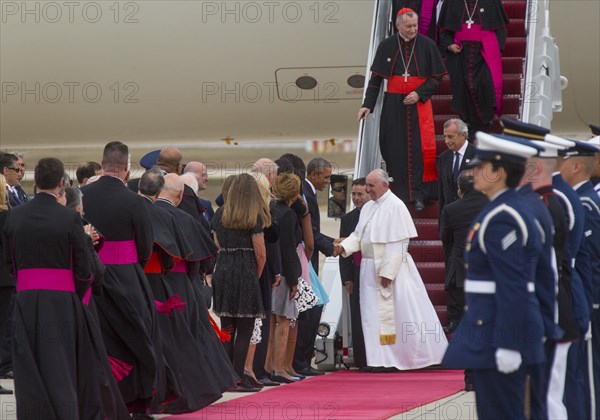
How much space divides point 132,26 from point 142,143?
5.51ft

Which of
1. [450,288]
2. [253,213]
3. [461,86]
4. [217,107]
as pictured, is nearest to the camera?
[253,213]

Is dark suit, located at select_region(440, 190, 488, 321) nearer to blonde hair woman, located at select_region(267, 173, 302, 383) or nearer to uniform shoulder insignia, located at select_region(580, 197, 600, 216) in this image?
blonde hair woman, located at select_region(267, 173, 302, 383)

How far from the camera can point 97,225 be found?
17.8 ft

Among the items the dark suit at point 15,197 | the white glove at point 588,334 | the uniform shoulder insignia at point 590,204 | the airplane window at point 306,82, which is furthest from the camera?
the airplane window at point 306,82

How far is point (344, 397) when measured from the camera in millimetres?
6508

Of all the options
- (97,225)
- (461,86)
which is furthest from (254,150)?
(97,225)

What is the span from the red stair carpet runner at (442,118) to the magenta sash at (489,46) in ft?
1.21

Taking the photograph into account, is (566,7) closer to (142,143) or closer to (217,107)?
(217,107)

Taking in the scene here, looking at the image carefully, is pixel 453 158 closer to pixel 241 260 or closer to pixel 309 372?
pixel 309 372

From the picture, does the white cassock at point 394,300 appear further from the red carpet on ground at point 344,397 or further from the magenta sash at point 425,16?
the magenta sash at point 425,16

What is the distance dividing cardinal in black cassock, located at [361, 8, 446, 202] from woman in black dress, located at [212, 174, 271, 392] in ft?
7.60

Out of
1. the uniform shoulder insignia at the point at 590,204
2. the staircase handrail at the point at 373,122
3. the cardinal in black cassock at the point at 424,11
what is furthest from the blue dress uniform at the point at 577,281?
the cardinal in black cassock at the point at 424,11

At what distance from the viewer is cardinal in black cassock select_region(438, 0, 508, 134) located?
9.23 metres

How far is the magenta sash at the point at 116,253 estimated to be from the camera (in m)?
5.41
